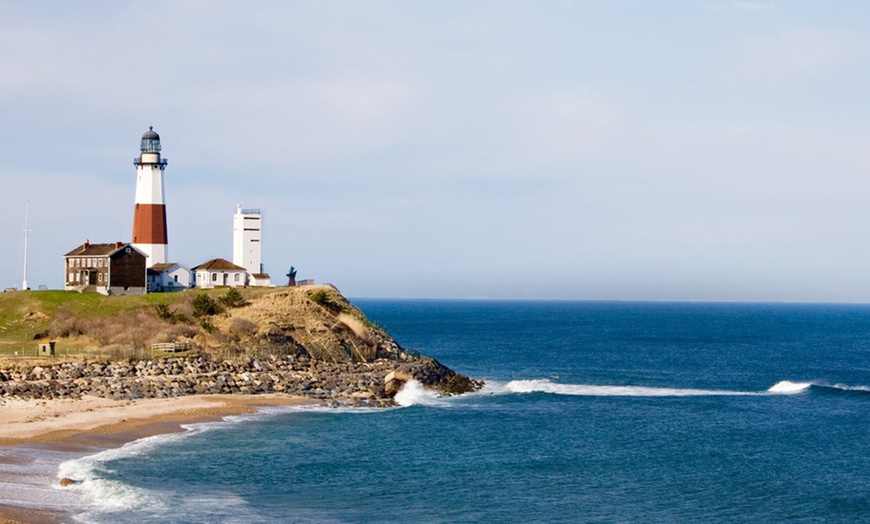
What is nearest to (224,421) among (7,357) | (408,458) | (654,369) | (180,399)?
(180,399)

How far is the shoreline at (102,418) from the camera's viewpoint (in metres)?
45.2

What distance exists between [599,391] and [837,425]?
19759 mm

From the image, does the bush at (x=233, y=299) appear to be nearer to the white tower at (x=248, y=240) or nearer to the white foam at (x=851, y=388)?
the white tower at (x=248, y=240)

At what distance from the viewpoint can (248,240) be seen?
92.8 m

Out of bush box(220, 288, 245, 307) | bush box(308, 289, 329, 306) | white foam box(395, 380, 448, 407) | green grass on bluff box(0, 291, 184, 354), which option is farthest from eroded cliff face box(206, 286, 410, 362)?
white foam box(395, 380, 448, 407)

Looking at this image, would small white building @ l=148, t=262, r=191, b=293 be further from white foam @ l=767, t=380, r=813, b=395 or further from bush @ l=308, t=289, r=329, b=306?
white foam @ l=767, t=380, r=813, b=395

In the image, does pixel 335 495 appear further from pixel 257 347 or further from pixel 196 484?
pixel 257 347

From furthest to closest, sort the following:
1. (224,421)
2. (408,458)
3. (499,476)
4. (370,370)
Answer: (370,370) < (224,421) < (408,458) < (499,476)

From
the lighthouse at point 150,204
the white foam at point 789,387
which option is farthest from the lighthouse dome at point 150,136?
the white foam at point 789,387

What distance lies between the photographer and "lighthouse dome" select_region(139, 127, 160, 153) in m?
88.7

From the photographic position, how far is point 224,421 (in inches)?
2120

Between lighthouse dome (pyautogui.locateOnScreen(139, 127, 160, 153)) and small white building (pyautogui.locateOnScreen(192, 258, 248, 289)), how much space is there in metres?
11.1

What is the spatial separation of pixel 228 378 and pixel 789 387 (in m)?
41.6

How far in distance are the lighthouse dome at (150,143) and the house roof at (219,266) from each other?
1088 centimetres
